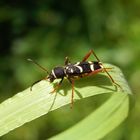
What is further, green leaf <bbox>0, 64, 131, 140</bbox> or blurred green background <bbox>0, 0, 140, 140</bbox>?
blurred green background <bbox>0, 0, 140, 140</bbox>

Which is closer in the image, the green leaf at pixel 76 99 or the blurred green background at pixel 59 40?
the green leaf at pixel 76 99

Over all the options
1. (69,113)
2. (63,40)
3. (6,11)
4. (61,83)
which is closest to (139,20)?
(63,40)

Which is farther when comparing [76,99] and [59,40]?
[59,40]

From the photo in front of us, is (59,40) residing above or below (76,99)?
below

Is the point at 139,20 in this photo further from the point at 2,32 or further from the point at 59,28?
the point at 2,32
